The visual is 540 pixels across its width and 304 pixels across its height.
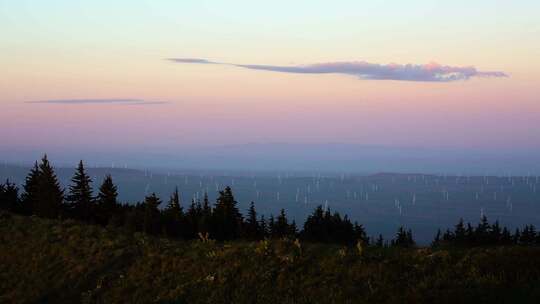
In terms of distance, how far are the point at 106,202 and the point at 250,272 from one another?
135 ft

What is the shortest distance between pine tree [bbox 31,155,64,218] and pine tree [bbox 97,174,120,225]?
415 cm

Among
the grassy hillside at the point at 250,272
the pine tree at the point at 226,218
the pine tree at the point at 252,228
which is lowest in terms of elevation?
the pine tree at the point at 252,228

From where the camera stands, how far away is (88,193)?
55531 millimetres

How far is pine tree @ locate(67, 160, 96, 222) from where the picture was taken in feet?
181

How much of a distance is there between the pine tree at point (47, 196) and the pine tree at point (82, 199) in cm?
157

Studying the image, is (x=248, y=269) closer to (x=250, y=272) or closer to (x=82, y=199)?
(x=250, y=272)

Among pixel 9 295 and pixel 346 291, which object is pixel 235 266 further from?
pixel 9 295

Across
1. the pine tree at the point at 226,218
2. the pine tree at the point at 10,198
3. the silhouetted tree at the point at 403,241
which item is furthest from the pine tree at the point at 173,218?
the silhouetted tree at the point at 403,241

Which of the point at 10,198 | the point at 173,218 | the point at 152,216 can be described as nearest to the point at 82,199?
the point at 152,216

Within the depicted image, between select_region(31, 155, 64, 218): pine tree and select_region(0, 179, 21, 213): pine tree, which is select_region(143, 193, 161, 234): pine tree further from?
select_region(0, 179, 21, 213): pine tree

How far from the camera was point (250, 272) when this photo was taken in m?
17.7

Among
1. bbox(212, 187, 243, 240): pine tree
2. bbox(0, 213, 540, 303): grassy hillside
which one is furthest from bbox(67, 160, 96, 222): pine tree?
bbox(0, 213, 540, 303): grassy hillside

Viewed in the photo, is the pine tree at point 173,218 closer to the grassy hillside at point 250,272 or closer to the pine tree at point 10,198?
the pine tree at point 10,198

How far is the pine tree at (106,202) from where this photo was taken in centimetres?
5423
